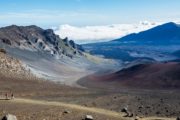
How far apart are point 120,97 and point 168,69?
197 feet

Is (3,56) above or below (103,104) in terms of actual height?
above

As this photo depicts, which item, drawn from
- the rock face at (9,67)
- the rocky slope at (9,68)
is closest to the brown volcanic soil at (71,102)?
the rocky slope at (9,68)

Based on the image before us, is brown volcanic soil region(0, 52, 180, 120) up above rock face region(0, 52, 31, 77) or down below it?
below

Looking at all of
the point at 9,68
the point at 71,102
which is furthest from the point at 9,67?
the point at 71,102

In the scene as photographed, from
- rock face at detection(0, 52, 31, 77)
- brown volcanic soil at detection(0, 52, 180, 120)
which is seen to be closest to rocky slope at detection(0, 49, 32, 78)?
rock face at detection(0, 52, 31, 77)

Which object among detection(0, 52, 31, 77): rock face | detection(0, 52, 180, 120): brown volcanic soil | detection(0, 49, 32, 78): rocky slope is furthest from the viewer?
detection(0, 52, 31, 77): rock face

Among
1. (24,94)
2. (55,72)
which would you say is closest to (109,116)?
(24,94)

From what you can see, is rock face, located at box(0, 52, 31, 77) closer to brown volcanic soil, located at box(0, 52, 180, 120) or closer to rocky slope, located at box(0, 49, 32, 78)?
rocky slope, located at box(0, 49, 32, 78)

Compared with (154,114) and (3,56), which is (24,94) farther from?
(3,56)

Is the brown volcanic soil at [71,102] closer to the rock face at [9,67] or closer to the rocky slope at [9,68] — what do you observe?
A: the rocky slope at [9,68]

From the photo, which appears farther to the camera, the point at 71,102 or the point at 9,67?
the point at 9,67

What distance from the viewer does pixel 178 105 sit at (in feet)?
216

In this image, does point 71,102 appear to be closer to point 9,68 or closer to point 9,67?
point 9,68

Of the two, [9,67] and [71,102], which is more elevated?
[9,67]
